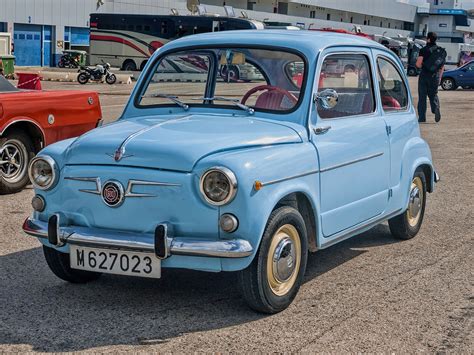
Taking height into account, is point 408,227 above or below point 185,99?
below

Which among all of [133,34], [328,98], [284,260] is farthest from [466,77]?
[284,260]

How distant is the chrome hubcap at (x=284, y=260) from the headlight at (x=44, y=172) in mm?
1475

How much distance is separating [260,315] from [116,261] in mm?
942

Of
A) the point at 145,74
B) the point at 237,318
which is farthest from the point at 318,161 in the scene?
the point at 145,74

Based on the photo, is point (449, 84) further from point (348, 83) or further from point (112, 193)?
point (112, 193)

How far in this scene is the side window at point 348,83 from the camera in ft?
19.2

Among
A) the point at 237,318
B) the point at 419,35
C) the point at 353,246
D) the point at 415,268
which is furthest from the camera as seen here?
the point at 419,35

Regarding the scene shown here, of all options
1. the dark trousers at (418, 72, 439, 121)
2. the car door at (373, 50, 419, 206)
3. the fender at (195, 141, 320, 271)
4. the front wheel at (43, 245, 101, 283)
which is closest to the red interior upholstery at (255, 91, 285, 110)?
the fender at (195, 141, 320, 271)

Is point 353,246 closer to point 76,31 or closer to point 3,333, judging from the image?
point 3,333

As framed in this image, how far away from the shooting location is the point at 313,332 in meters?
4.70

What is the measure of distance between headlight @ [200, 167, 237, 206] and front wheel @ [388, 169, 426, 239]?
9.47 feet

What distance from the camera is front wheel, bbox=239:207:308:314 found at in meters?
4.81

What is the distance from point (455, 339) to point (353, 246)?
2.36m

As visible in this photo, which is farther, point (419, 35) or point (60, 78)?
point (419, 35)
